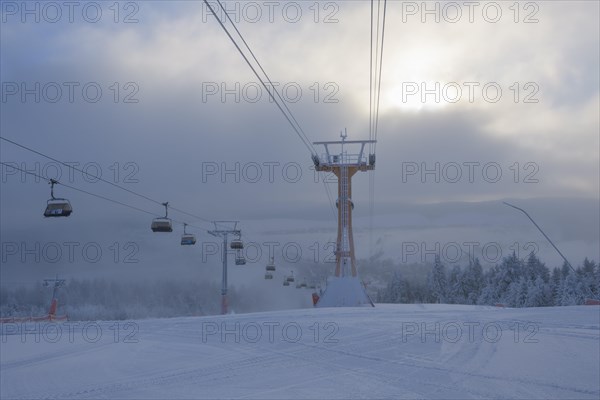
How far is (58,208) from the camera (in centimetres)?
1922


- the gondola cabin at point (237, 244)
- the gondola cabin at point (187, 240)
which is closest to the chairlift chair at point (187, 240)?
the gondola cabin at point (187, 240)

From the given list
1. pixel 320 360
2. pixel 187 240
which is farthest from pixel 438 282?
pixel 320 360

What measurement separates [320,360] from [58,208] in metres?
10.6

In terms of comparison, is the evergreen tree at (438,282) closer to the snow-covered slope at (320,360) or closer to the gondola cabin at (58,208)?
the snow-covered slope at (320,360)

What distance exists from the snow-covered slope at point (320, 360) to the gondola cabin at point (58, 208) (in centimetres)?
340

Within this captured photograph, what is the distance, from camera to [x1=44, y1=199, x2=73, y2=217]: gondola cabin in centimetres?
1908

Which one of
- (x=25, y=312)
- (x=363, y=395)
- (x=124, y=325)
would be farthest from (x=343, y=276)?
(x=25, y=312)

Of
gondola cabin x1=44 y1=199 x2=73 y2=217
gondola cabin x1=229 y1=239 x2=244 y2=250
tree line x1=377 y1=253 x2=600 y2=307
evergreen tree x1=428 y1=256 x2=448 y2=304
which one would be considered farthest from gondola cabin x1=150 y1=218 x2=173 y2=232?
evergreen tree x1=428 y1=256 x2=448 y2=304

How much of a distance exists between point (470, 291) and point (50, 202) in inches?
2310

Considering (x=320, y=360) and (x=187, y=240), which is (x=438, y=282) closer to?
(x=187, y=240)

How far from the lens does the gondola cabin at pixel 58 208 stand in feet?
62.6

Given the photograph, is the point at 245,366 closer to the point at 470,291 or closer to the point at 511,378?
the point at 511,378

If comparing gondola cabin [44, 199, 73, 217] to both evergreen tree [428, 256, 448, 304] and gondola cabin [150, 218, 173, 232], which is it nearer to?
gondola cabin [150, 218, 173, 232]

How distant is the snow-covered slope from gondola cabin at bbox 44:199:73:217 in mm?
3402
